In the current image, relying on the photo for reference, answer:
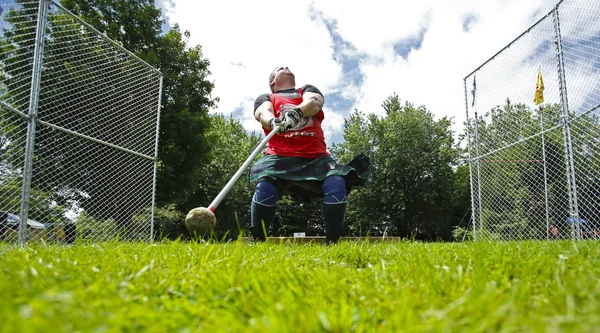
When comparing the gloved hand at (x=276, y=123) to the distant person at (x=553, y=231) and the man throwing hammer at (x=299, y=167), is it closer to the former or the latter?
the man throwing hammer at (x=299, y=167)

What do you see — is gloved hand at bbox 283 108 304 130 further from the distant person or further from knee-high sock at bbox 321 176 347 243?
the distant person

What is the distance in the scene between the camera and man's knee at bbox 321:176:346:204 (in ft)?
12.3

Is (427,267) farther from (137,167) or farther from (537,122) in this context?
(537,122)

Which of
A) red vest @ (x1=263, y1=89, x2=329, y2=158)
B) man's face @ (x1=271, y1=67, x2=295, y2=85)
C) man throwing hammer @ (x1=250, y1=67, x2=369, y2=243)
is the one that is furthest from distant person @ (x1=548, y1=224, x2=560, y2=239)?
man's face @ (x1=271, y1=67, x2=295, y2=85)

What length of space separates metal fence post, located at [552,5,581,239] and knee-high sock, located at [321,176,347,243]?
3738mm

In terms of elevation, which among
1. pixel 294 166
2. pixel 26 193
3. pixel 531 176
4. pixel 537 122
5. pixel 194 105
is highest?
pixel 194 105

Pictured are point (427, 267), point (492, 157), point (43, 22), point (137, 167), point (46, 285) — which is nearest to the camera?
point (46, 285)

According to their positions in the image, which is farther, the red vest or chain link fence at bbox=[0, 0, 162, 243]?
chain link fence at bbox=[0, 0, 162, 243]

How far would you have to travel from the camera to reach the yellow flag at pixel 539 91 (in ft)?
23.0

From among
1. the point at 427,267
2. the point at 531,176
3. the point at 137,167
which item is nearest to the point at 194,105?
the point at 137,167

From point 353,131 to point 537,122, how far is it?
18.4m

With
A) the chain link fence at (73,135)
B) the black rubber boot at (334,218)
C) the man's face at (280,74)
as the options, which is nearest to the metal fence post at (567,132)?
the black rubber boot at (334,218)

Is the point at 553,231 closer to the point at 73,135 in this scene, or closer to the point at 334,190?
the point at 334,190

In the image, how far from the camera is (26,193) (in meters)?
3.77
